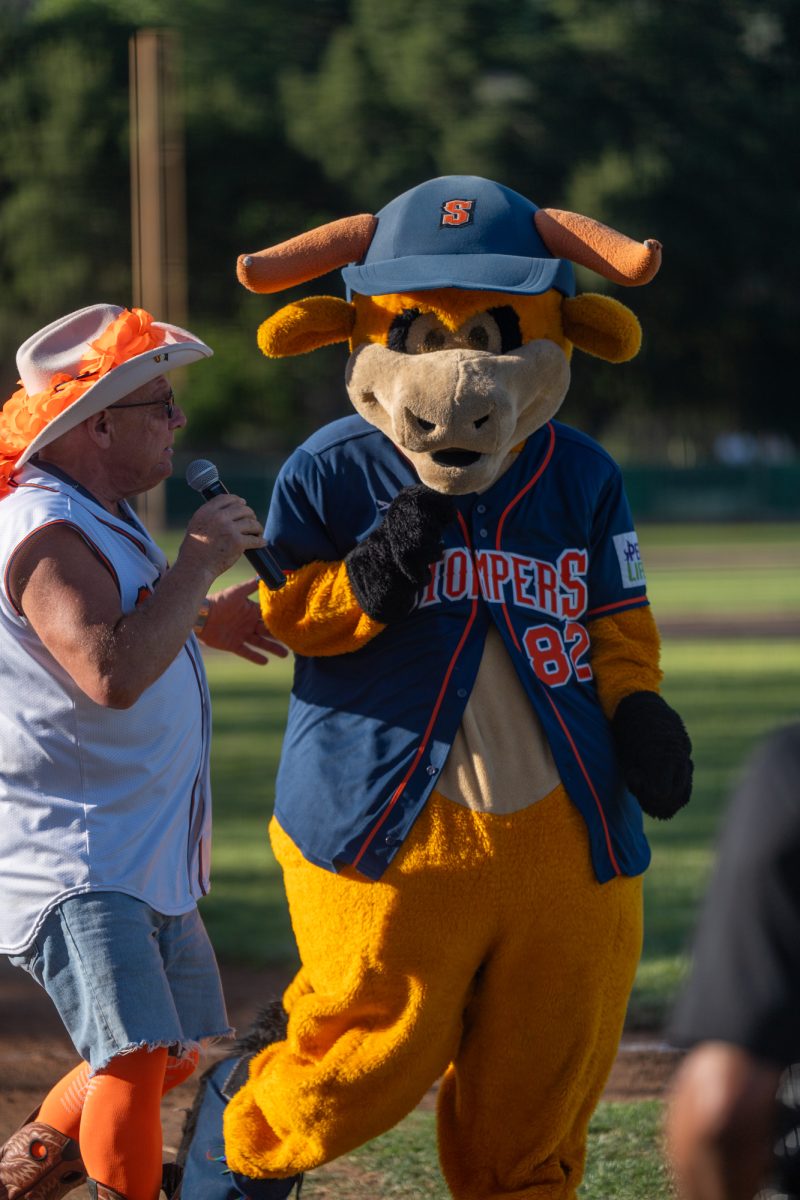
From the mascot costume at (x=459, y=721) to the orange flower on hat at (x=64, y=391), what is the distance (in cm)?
27

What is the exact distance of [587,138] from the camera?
4500 centimetres

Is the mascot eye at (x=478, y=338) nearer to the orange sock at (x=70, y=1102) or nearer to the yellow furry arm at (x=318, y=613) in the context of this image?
the yellow furry arm at (x=318, y=613)

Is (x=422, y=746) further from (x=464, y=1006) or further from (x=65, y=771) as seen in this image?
(x=65, y=771)

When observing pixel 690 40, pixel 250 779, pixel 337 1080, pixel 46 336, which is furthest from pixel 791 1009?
pixel 690 40

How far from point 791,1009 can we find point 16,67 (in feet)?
165

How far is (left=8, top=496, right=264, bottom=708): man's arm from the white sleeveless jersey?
4 cm

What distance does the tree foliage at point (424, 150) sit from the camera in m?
44.8

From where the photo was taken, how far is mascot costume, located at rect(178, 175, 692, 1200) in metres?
3.03

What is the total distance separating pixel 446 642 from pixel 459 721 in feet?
0.50

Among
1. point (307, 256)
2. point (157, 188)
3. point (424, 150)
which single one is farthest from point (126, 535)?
point (424, 150)

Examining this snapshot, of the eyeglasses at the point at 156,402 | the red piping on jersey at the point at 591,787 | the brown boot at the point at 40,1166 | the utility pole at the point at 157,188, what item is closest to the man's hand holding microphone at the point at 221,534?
the eyeglasses at the point at 156,402

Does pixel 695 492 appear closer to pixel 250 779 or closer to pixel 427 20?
pixel 427 20

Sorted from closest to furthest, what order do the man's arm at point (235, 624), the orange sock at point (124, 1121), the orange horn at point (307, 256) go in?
the orange sock at point (124, 1121), the orange horn at point (307, 256), the man's arm at point (235, 624)

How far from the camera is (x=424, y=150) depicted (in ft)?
147
